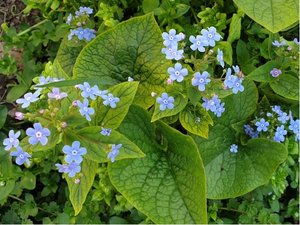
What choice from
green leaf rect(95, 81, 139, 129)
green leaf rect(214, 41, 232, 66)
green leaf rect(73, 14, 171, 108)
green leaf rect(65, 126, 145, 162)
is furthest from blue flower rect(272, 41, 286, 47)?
green leaf rect(65, 126, 145, 162)

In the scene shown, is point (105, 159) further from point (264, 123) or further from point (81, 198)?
point (264, 123)

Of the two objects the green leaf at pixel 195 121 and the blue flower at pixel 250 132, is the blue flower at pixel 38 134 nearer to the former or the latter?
the green leaf at pixel 195 121

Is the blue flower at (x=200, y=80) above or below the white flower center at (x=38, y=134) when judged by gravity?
below

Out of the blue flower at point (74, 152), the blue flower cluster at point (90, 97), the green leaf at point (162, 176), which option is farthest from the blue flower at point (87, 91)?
the green leaf at point (162, 176)

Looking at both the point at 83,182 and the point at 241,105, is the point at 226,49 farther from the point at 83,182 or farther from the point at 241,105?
the point at 83,182

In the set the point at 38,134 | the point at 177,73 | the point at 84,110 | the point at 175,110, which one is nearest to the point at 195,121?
the point at 175,110

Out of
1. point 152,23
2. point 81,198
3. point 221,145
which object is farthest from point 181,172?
point 152,23
